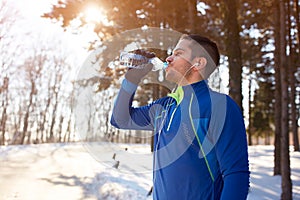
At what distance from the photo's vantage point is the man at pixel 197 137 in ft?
5.40

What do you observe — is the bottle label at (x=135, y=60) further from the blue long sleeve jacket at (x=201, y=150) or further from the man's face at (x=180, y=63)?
the blue long sleeve jacket at (x=201, y=150)

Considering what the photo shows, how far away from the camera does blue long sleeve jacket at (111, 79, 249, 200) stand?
1.63m

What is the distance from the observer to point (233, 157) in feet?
5.34

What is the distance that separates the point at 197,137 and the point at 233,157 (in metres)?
0.23

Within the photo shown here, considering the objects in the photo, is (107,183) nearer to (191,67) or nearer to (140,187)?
(140,187)

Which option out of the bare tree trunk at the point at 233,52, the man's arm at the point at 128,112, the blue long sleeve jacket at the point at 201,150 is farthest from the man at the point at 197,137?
the bare tree trunk at the point at 233,52

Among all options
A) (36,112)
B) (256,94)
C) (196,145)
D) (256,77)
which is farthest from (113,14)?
(36,112)

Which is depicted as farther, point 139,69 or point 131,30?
point 131,30

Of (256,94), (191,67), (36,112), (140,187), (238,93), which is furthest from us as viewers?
(36,112)

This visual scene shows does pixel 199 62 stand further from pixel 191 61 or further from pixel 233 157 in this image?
pixel 233 157

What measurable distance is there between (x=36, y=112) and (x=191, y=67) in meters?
41.7

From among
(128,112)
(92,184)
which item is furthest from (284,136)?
(128,112)

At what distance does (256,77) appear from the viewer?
62.5 ft

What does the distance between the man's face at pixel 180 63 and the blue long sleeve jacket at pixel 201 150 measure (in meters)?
0.09
